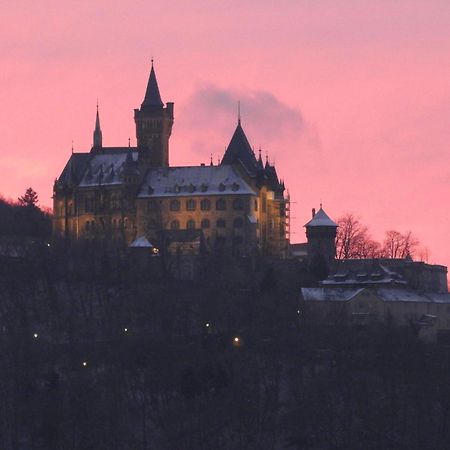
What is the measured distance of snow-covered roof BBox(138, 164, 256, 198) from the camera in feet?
551

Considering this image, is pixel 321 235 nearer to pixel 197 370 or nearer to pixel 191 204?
pixel 191 204

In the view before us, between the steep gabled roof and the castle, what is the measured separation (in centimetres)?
7

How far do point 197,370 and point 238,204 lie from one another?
4058 centimetres

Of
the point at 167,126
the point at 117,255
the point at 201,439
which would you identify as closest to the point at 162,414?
the point at 201,439

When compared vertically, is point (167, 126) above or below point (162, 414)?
above

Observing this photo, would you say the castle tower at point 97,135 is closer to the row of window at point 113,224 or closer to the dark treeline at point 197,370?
the row of window at point 113,224

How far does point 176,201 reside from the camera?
554 ft

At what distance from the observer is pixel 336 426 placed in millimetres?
122688

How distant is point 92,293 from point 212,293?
300 inches

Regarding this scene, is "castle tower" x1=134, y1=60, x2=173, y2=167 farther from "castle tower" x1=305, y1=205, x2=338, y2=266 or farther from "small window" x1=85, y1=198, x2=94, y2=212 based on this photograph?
"castle tower" x1=305, y1=205, x2=338, y2=266

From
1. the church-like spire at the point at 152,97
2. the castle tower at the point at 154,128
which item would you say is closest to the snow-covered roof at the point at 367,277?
the castle tower at the point at 154,128

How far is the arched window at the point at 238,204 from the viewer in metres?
167

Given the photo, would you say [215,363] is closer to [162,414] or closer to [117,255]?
[162,414]

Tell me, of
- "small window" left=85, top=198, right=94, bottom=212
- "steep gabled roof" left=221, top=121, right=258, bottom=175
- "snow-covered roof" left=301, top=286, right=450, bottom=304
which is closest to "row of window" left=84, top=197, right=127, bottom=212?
"small window" left=85, top=198, right=94, bottom=212
